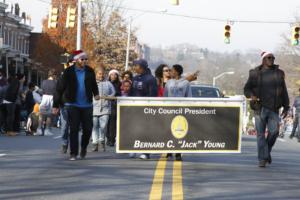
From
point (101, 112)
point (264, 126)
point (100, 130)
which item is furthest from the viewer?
point (101, 112)

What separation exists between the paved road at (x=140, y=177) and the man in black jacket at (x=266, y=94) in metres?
0.63

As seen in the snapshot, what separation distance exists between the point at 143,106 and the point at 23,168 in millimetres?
2412

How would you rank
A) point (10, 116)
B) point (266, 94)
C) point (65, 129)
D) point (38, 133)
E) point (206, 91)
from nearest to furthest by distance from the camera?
1. point (266, 94)
2. point (65, 129)
3. point (10, 116)
4. point (206, 91)
5. point (38, 133)

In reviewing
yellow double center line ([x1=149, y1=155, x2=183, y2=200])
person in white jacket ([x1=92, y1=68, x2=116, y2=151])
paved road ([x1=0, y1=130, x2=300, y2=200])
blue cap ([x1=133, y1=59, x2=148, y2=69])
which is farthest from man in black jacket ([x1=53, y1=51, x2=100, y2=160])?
person in white jacket ([x1=92, y1=68, x2=116, y2=151])

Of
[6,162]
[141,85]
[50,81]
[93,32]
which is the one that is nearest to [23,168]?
[6,162]

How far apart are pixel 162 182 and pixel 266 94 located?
3655 millimetres

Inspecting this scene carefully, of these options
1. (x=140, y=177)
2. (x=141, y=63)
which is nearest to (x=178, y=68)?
(x=141, y=63)

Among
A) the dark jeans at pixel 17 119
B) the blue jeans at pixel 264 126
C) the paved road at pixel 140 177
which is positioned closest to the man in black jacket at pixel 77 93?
the paved road at pixel 140 177

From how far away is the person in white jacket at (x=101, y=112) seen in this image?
1688 centimetres

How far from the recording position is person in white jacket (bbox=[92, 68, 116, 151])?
55.4 feet

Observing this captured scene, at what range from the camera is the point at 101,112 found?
17.1m

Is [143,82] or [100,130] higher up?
[143,82]

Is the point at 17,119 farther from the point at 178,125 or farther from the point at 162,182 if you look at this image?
the point at 162,182

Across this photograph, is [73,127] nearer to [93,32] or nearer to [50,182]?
[50,182]
